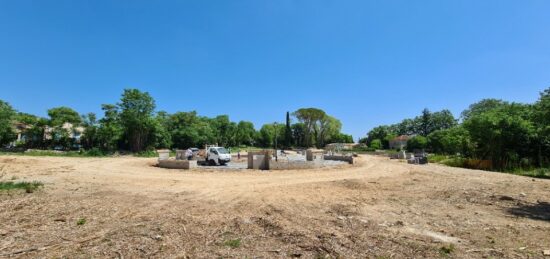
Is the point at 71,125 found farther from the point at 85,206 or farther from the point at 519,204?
the point at 519,204

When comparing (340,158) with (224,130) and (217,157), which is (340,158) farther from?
(224,130)

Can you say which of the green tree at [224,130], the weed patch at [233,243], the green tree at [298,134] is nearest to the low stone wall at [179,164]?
the weed patch at [233,243]

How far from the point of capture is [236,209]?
7.46 metres

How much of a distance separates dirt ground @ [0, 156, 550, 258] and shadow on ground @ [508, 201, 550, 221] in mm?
25

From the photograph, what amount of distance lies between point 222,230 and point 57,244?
2.63 metres

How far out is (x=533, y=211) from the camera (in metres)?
7.50

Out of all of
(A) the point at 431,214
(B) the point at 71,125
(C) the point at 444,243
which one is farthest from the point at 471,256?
(B) the point at 71,125

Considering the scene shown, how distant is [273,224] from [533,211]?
657 centimetres

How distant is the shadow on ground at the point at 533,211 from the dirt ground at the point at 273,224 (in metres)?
0.02

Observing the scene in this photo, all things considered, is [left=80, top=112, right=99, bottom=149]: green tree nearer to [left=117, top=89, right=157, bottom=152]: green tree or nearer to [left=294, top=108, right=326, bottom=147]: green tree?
[left=117, top=89, right=157, bottom=152]: green tree

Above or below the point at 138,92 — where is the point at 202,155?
below

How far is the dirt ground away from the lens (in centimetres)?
460

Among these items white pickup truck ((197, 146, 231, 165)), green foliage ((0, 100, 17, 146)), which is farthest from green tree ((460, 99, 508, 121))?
green foliage ((0, 100, 17, 146))

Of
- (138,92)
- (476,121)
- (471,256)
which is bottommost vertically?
(471,256)
